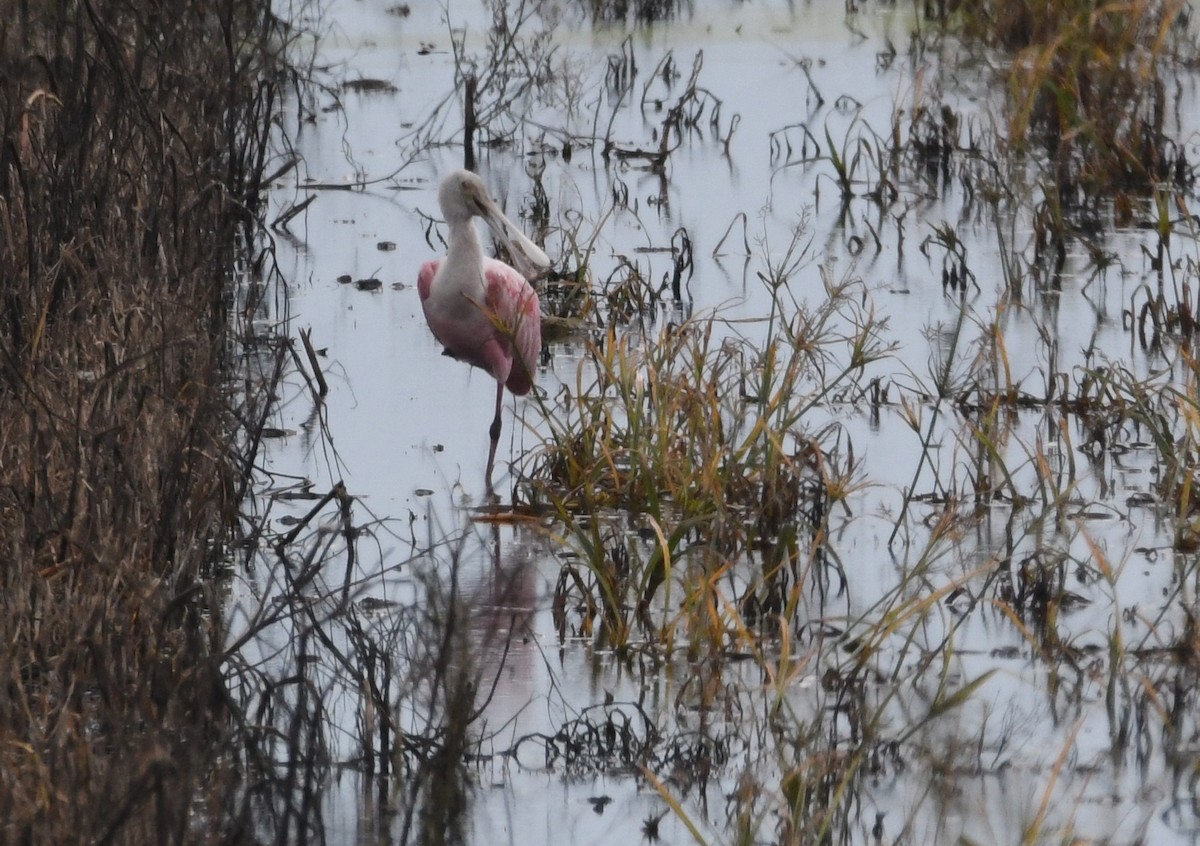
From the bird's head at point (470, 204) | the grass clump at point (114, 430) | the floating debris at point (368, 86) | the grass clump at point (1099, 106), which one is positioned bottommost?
the grass clump at point (114, 430)

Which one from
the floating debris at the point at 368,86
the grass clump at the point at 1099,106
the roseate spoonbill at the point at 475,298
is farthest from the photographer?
the floating debris at the point at 368,86

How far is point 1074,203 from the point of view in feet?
28.5

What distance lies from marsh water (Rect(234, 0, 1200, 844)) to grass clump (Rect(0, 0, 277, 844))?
224 millimetres

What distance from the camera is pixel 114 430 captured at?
3.94m

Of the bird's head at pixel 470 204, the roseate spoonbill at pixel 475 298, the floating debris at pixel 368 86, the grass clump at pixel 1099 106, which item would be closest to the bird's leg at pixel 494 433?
the roseate spoonbill at pixel 475 298

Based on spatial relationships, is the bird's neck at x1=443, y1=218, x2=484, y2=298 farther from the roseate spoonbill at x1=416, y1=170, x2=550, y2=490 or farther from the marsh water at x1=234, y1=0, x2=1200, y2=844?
the marsh water at x1=234, y1=0, x2=1200, y2=844

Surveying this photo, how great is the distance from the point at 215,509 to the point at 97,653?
136 centimetres

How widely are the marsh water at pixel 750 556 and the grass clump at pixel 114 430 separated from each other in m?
0.22

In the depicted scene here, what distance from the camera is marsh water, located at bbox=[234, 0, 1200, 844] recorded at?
363cm

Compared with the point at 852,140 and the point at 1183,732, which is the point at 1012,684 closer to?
the point at 1183,732

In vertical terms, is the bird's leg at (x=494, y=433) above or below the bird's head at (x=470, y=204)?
below

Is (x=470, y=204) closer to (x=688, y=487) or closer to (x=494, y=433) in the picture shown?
(x=494, y=433)

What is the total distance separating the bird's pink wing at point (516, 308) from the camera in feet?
20.8

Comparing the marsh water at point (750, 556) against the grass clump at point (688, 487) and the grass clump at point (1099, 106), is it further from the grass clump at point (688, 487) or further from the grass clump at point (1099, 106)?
the grass clump at point (1099, 106)
